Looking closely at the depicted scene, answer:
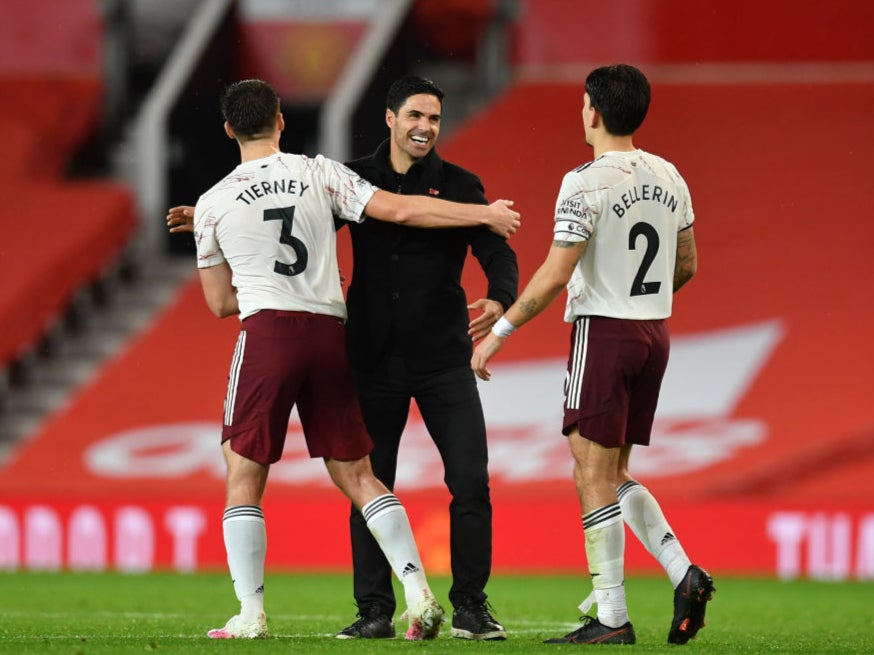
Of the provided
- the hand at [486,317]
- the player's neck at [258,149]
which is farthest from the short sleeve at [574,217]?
the player's neck at [258,149]

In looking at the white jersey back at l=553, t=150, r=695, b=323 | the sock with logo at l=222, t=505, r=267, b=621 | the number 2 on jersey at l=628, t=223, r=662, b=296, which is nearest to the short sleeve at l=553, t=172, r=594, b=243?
the white jersey back at l=553, t=150, r=695, b=323

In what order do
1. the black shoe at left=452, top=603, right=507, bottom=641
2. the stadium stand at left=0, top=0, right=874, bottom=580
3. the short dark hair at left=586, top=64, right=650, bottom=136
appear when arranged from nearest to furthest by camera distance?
the short dark hair at left=586, top=64, right=650, bottom=136, the black shoe at left=452, top=603, right=507, bottom=641, the stadium stand at left=0, top=0, right=874, bottom=580

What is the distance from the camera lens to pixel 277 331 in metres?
5.63

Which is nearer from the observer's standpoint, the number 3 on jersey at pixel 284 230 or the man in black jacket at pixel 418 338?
the number 3 on jersey at pixel 284 230

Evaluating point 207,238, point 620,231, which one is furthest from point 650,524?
point 207,238

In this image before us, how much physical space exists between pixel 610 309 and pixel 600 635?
1.09 meters

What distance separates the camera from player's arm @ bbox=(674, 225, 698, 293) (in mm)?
5836

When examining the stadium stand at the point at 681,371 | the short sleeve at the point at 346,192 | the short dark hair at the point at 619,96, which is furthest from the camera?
the stadium stand at the point at 681,371

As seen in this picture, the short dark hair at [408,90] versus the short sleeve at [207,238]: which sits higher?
the short dark hair at [408,90]

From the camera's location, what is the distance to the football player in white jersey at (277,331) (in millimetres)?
5621

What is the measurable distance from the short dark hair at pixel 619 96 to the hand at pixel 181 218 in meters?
1.54

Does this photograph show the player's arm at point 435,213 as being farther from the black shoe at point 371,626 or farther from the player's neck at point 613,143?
the black shoe at point 371,626

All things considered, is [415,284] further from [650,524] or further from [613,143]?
[650,524]

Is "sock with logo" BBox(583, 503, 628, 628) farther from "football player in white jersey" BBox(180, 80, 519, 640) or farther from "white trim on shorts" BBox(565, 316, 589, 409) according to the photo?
"football player in white jersey" BBox(180, 80, 519, 640)
